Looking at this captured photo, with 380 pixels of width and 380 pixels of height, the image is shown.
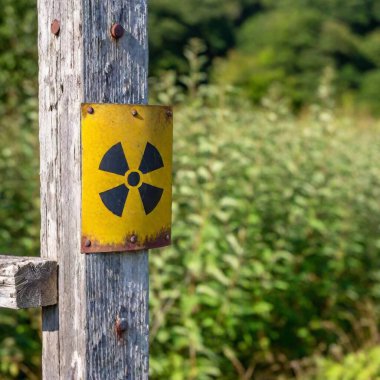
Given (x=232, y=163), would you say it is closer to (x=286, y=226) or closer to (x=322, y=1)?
(x=286, y=226)

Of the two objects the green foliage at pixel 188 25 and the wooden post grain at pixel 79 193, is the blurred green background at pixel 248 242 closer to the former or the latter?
the wooden post grain at pixel 79 193

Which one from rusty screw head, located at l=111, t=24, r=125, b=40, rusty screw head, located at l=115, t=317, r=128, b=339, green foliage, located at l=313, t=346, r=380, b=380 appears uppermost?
rusty screw head, located at l=111, t=24, r=125, b=40

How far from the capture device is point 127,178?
4.60ft

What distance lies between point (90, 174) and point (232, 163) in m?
2.27

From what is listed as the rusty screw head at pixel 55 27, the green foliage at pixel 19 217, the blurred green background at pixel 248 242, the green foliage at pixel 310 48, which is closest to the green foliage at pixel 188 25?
the green foliage at pixel 310 48

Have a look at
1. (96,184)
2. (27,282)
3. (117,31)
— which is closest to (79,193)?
(96,184)

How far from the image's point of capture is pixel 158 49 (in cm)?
2333

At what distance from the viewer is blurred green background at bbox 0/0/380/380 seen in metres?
3.28

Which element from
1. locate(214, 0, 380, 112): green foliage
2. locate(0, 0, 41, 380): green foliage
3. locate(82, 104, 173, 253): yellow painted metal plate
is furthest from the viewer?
locate(214, 0, 380, 112): green foliage

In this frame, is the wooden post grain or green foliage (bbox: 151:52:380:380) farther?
green foliage (bbox: 151:52:380:380)

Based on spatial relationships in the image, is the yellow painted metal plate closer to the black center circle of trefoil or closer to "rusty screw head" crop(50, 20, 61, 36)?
the black center circle of trefoil

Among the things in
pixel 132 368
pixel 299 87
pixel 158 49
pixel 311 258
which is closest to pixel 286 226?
pixel 311 258

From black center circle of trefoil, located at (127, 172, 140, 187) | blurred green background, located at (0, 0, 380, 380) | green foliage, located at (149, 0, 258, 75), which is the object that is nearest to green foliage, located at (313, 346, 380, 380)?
blurred green background, located at (0, 0, 380, 380)

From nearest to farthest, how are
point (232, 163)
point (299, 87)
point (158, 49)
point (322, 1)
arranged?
1. point (232, 163)
2. point (158, 49)
3. point (299, 87)
4. point (322, 1)
